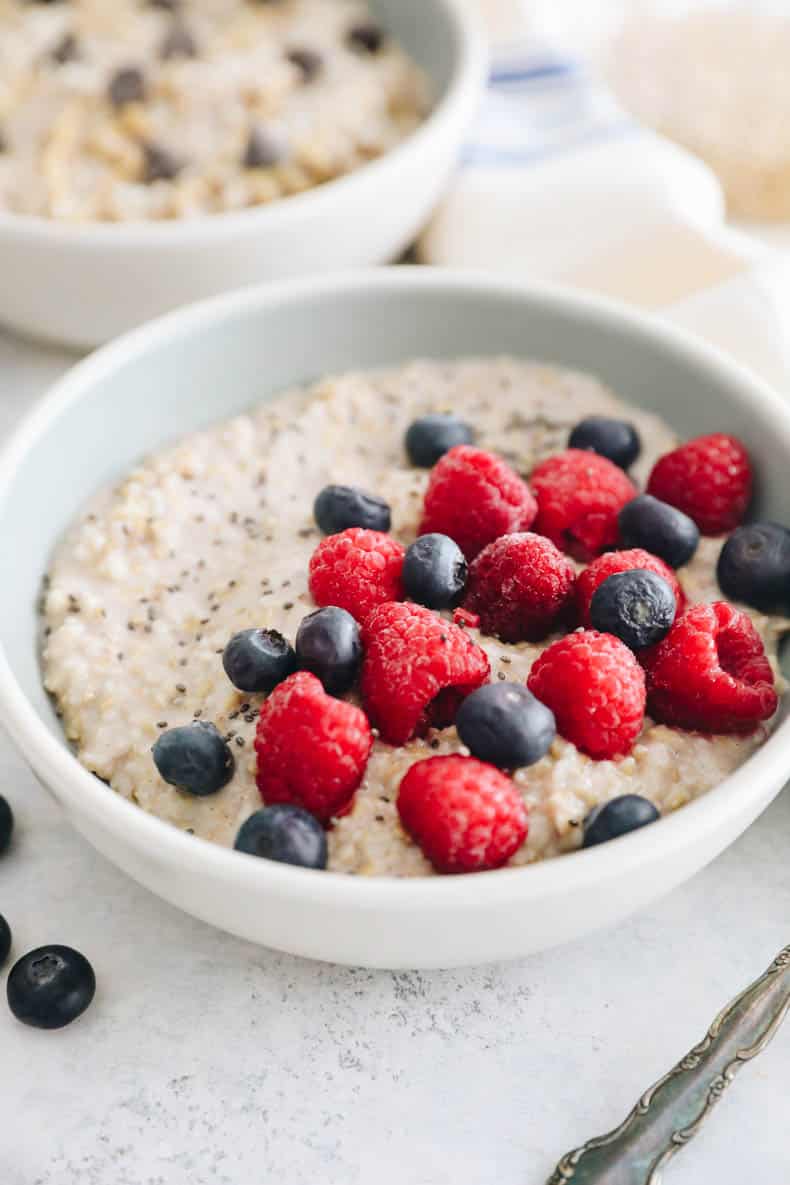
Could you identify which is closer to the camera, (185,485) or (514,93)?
(185,485)

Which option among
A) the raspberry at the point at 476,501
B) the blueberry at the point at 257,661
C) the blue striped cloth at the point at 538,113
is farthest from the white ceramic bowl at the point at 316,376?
the blue striped cloth at the point at 538,113

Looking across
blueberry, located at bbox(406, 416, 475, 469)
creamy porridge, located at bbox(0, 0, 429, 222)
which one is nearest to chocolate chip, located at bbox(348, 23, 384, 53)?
creamy porridge, located at bbox(0, 0, 429, 222)

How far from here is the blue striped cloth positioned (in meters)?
2.66

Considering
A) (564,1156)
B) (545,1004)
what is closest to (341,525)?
(545,1004)

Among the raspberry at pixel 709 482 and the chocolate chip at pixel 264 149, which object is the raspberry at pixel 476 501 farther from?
the chocolate chip at pixel 264 149

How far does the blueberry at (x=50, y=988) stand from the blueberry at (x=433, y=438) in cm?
86

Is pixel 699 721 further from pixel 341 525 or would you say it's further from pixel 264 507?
pixel 264 507

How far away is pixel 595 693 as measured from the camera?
4.94 ft

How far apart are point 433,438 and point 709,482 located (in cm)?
41

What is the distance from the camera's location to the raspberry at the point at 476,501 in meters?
1.76

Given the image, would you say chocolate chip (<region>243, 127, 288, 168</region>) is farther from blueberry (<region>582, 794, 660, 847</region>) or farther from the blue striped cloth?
blueberry (<region>582, 794, 660, 847</region>)

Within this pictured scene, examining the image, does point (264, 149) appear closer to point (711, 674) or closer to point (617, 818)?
point (711, 674)

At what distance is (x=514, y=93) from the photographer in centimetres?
283

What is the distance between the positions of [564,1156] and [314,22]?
2.32 m
